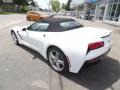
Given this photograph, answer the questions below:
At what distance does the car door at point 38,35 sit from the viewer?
3.91m

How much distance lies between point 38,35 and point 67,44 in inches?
53.5

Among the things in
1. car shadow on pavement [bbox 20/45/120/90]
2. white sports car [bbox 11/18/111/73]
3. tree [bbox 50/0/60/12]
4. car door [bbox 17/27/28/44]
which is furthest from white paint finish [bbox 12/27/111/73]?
tree [bbox 50/0/60/12]

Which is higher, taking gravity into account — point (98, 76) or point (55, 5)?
point (55, 5)

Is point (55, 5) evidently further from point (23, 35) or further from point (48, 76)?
point (48, 76)

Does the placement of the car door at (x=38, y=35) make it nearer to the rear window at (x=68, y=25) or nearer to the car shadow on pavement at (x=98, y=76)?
the rear window at (x=68, y=25)

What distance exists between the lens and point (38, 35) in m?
4.15

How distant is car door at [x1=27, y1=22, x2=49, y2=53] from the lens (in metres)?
3.91

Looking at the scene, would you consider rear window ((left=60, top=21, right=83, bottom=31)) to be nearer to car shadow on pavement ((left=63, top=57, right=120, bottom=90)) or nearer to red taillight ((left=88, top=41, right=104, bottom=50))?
red taillight ((left=88, top=41, right=104, bottom=50))

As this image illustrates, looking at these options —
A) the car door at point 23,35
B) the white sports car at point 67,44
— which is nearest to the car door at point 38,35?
the white sports car at point 67,44

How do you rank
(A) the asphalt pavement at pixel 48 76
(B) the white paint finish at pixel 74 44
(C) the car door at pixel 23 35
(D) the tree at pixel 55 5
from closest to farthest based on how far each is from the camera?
(B) the white paint finish at pixel 74 44 → (A) the asphalt pavement at pixel 48 76 → (C) the car door at pixel 23 35 → (D) the tree at pixel 55 5

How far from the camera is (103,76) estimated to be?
3488 mm

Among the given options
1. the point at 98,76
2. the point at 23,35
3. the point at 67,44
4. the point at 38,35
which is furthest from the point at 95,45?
the point at 23,35

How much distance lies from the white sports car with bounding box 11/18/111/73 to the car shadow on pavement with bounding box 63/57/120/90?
0.33 meters

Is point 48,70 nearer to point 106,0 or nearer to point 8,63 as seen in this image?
point 8,63
